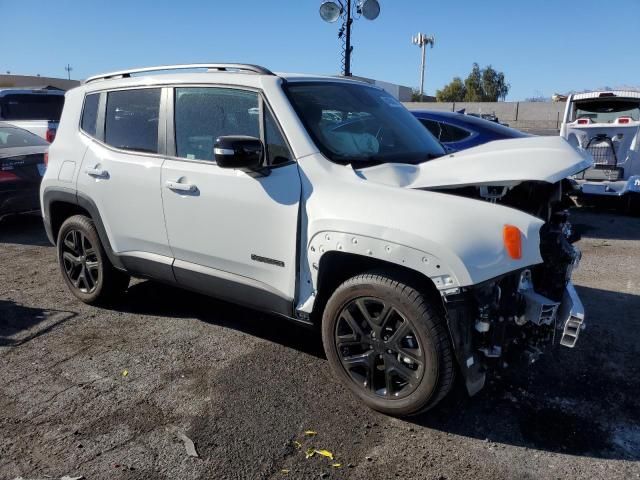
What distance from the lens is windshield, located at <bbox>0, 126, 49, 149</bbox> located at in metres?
7.90

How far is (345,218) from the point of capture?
3.06m

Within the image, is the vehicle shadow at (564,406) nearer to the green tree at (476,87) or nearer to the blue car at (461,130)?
the blue car at (461,130)

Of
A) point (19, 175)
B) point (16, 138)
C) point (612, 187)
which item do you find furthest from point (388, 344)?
point (612, 187)

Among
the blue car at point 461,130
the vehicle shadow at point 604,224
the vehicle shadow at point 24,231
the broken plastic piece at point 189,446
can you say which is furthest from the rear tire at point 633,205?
the vehicle shadow at point 24,231

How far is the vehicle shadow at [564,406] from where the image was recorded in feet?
9.72

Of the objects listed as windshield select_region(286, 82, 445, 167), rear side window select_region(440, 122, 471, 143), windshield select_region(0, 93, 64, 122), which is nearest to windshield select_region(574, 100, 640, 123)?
rear side window select_region(440, 122, 471, 143)

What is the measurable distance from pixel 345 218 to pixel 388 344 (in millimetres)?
742

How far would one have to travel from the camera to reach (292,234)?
3.31 meters

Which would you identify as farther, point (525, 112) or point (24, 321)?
point (525, 112)

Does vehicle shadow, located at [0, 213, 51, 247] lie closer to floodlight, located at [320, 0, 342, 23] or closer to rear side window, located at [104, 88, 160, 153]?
rear side window, located at [104, 88, 160, 153]

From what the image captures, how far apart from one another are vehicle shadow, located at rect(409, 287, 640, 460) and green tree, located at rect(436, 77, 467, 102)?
66.0 m

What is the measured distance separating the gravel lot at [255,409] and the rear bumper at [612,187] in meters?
4.81

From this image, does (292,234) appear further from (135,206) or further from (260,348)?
(135,206)

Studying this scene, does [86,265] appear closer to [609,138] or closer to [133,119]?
[133,119]
